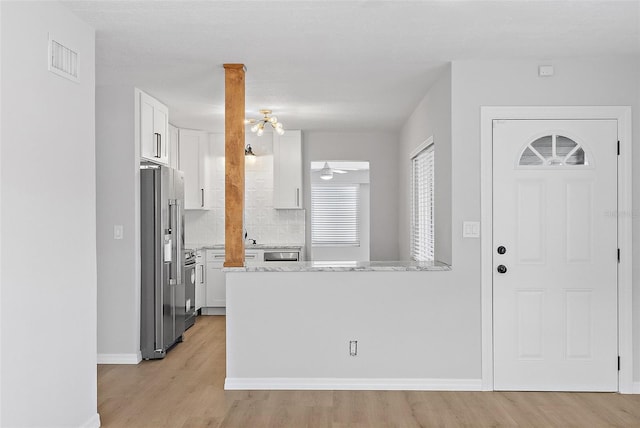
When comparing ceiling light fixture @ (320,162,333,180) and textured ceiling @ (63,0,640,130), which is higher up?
textured ceiling @ (63,0,640,130)

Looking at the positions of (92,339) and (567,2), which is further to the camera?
(92,339)

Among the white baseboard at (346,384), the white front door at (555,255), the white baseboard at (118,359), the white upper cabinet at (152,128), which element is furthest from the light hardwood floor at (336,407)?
the white upper cabinet at (152,128)

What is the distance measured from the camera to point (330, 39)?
3.48 meters

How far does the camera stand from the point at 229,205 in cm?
400

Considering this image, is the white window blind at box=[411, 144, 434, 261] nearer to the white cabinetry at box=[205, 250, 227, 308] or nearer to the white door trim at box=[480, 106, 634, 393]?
the white door trim at box=[480, 106, 634, 393]

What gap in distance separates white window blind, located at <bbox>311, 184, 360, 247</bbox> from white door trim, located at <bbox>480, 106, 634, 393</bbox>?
433cm

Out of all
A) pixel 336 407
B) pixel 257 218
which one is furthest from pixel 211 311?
pixel 336 407

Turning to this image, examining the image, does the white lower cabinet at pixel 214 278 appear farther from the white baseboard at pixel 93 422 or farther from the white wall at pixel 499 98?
the white baseboard at pixel 93 422

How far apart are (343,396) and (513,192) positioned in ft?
6.56

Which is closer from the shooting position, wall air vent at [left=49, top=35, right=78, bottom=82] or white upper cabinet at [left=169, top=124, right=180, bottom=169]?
wall air vent at [left=49, top=35, right=78, bottom=82]

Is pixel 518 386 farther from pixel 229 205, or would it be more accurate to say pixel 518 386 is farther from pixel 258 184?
pixel 258 184

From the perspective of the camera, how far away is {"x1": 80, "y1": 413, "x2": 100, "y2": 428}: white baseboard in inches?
124

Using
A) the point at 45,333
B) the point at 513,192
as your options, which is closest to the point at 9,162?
the point at 45,333

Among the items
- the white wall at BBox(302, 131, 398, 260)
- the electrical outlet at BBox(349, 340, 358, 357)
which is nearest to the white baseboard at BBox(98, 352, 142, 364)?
the electrical outlet at BBox(349, 340, 358, 357)
